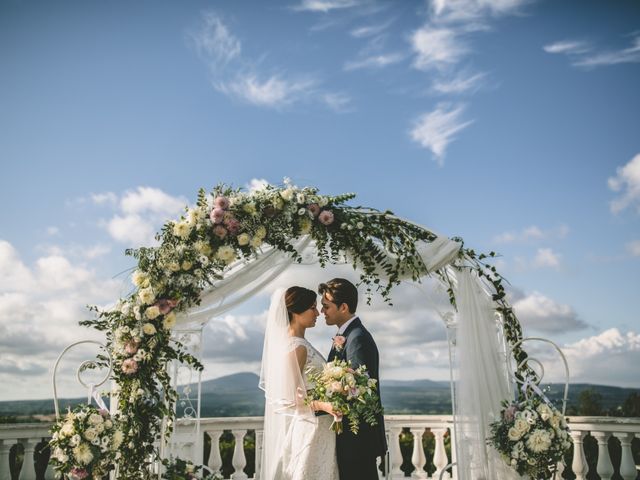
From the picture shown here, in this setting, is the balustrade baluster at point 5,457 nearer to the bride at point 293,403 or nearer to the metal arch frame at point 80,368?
the metal arch frame at point 80,368

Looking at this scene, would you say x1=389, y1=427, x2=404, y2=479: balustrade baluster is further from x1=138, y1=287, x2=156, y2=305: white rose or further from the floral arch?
x1=138, y1=287, x2=156, y2=305: white rose

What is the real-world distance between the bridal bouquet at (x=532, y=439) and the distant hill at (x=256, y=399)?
46 centimetres

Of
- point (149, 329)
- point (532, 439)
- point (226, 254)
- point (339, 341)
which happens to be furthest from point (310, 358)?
point (532, 439)

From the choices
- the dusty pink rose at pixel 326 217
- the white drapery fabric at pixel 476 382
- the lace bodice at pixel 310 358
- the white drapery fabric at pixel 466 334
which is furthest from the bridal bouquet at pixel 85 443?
the white drapery fabric at pixel 476 382

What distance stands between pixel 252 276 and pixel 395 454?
315 cm

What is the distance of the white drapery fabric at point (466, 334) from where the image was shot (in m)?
5.00

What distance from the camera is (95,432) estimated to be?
4.38m

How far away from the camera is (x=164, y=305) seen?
4.79 meters

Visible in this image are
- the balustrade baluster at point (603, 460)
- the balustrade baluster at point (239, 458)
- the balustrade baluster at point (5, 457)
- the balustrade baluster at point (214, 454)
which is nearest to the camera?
the balustrade baluster at point (5, 457)

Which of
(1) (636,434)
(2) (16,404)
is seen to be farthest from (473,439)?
(2) (16,404)

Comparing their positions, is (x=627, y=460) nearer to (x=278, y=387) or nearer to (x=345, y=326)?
(x=345, y=326)

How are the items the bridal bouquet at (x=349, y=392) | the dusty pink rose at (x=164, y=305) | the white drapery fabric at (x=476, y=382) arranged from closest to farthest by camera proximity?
1. the bridal bouquet at (x=349, y=392)
2. the dusty pink rose at (x=164, y=305)
3. the white drapery fabric at (x=476, y=382)

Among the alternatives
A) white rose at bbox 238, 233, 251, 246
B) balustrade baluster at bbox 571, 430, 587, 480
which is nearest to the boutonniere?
white rose at bbox 238, 233, 251, 246

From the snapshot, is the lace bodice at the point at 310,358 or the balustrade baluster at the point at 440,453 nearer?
the lace bodice at the point at 310,358
